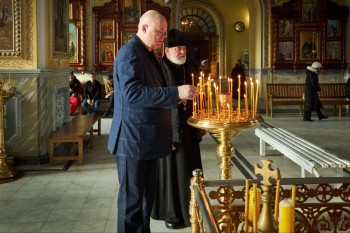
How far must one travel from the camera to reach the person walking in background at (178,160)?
13.8 feet

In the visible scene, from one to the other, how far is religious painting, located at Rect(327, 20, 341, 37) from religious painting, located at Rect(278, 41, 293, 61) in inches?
49.1

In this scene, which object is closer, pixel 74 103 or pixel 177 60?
pixel 177 60

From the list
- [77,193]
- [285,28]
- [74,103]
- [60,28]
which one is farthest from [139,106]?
[285,28]

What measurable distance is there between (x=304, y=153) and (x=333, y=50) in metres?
10.1

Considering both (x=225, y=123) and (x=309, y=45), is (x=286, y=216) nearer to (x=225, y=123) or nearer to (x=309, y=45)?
(x=225, y=123)

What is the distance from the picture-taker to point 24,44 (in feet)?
22.5

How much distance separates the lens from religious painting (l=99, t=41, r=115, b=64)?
14781 mm

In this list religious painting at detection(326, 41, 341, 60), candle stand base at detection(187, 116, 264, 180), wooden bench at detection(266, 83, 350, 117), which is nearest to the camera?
candle stand base at detection(187, 116, 264, 180)

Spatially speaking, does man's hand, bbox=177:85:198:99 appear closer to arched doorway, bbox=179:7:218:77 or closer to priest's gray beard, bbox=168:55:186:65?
priest's gray beard, bbox=168:55:186:65

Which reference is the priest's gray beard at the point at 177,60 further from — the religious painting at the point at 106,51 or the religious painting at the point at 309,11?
the religious painting at the point at 309,11

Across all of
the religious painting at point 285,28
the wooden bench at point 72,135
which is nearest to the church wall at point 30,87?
the wooden bench at point 72,135

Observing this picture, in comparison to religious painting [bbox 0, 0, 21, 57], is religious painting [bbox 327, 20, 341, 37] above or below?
above

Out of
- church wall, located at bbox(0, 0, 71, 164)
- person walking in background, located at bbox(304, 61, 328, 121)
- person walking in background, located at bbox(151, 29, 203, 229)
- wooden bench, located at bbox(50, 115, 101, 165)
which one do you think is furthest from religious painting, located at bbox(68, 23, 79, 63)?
person walking in background, located at bbox(151, 29, 203, 229)

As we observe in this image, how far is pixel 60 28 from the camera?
26.3 feet
